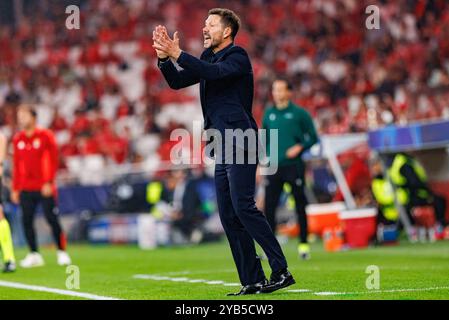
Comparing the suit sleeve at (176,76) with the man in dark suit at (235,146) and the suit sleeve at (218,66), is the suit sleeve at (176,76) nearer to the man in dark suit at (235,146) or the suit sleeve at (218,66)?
the man in dark suit at (235,146)

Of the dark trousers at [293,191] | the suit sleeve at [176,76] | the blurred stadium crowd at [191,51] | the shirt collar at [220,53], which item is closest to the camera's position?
the suit sleeve at [176,76]

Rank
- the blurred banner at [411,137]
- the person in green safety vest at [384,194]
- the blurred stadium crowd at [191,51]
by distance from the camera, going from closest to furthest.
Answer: the blurred banner at [411,137], the person in green safety vest at [384,194], the blurred stadium crowd at [191,51]

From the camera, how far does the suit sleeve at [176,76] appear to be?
778cm

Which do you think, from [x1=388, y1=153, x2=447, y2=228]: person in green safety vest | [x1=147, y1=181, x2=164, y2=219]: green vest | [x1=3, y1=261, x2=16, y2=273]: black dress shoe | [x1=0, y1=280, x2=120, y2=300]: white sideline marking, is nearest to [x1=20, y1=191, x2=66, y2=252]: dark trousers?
[x1=3, y1=261, x2=16, y2=273]: black dress shoe

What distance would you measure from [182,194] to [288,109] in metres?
6.03

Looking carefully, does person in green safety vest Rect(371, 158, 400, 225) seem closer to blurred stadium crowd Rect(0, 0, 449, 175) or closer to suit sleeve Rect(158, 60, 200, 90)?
blurred stadium crowd Rect(0, 0, 449, 175)

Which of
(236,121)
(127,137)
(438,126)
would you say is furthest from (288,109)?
(127,137)

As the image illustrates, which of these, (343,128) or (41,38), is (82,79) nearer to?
(41,38)

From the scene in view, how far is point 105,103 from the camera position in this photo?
27.9m

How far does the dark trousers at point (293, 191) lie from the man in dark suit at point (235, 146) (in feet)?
16.1

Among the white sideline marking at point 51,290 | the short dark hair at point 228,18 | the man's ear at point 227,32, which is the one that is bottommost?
the white sideline marking at point 51,290

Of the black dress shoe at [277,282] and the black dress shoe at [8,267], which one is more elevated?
the black dress shoe at [277,282]

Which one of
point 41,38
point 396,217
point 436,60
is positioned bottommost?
point 396,217

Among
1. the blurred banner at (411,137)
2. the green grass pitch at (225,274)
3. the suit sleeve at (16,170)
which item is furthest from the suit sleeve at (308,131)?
the suit sleeve at (16,170)
